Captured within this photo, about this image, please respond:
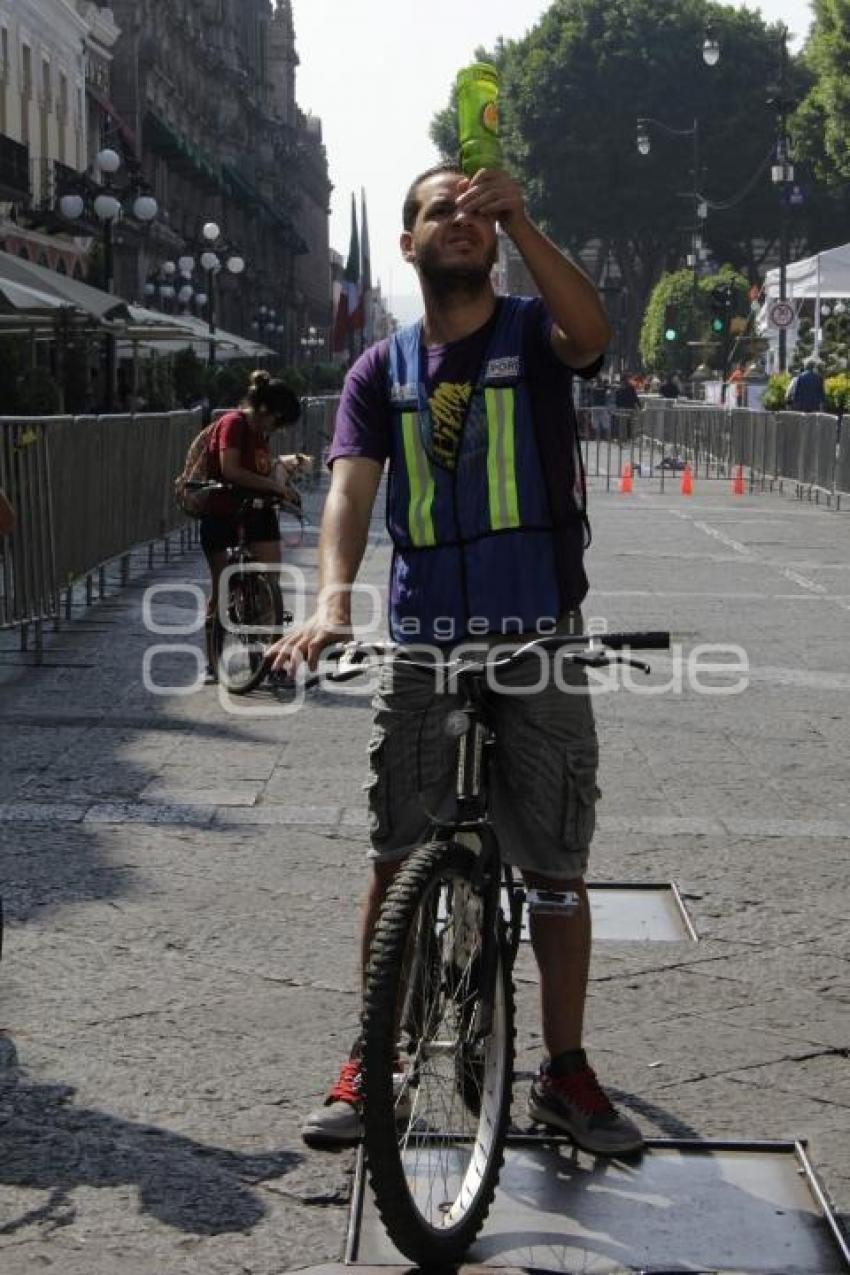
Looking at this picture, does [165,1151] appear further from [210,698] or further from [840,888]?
[210,698]

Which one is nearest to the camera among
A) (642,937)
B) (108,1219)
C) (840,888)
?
(108,1219)

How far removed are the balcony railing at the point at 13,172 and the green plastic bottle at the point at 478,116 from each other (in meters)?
38.2

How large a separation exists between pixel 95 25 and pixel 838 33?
68.4 ft

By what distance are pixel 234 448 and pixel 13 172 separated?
3154cm

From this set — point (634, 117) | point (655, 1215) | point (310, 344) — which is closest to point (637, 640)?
point (655, 1215)

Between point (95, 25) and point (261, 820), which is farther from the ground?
point (95, 25)

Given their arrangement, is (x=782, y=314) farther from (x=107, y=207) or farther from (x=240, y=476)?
(x=240, y=476)

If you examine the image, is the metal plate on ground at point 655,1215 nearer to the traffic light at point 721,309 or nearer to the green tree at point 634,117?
the traffic light at point 721,309

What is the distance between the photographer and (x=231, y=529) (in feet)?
40.4

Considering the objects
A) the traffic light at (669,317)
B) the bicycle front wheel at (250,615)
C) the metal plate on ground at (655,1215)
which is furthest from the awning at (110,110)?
the metal plate on ground at (655,1215)

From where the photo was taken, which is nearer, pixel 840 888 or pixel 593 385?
pixel 840 888

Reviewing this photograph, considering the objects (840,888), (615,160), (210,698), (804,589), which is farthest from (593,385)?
(840,888)

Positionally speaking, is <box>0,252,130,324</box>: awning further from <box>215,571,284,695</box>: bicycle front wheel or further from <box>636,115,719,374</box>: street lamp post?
<box>636,115,719,374</box>: street lamp post

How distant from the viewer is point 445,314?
4434 mm
